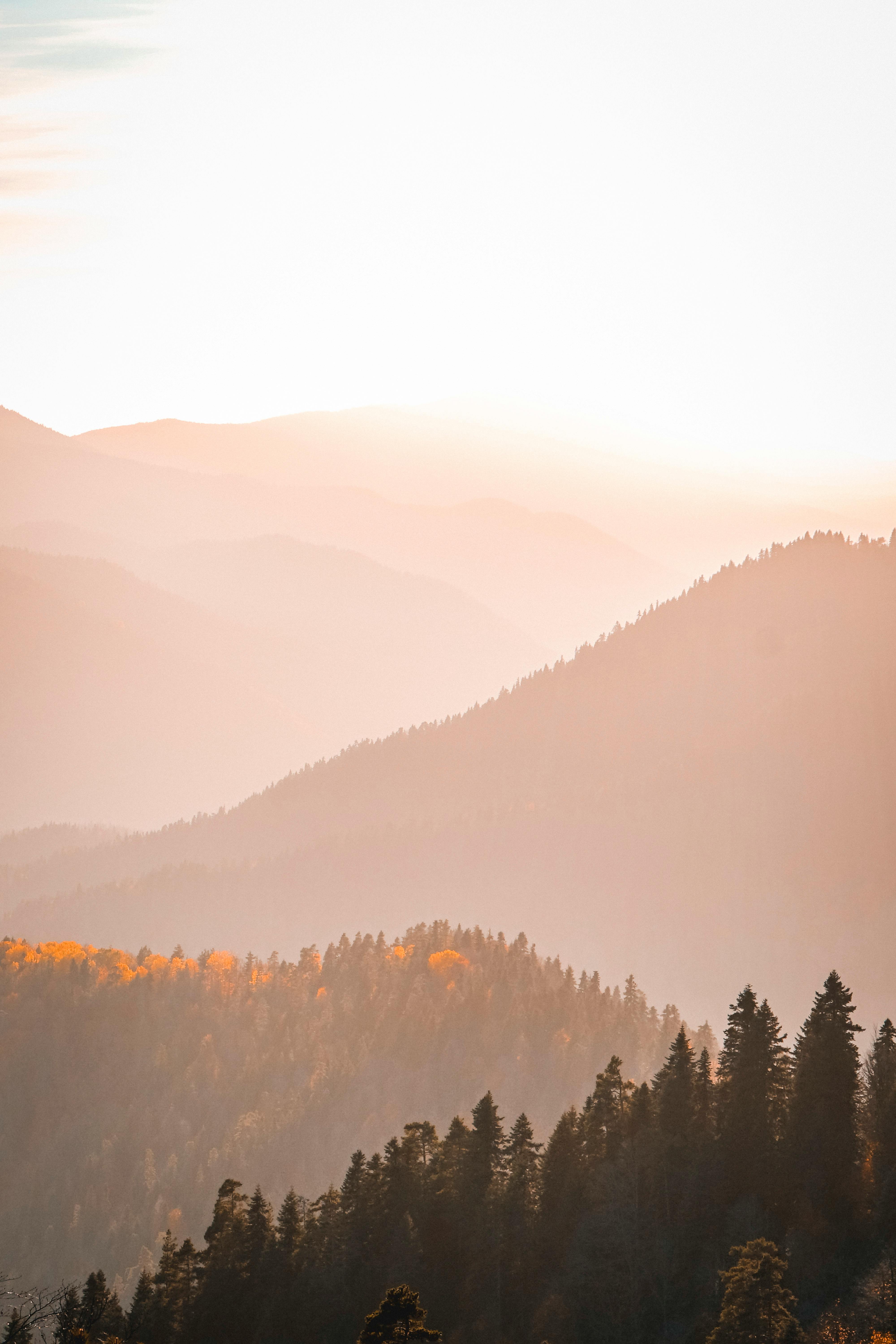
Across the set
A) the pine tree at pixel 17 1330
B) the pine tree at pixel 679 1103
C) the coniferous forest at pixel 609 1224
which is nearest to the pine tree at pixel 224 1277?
the coniferous forest at pixel 609 1224

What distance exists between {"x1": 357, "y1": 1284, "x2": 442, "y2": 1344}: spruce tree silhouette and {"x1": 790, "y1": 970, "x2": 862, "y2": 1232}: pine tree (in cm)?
3244

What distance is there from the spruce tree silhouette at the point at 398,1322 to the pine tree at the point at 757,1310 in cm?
1780

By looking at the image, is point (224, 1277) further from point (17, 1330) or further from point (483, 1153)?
point (17, 1330)

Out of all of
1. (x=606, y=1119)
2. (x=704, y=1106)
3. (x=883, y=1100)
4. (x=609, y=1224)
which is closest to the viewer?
(x=883, y=1100)

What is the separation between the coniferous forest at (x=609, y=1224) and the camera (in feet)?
290

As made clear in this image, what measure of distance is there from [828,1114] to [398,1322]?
39.1m

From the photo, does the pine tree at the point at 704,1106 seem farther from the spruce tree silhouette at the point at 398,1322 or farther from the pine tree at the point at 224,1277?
the pine tree at the point at 224,1277

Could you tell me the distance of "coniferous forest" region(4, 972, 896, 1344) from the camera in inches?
3474

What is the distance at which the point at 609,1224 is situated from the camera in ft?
321

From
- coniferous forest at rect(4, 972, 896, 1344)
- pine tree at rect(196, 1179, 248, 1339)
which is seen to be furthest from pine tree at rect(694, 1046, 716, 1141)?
pine tree at rect(196, 1179, 248, 1339)

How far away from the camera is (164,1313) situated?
106 m

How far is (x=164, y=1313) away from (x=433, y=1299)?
23.2m

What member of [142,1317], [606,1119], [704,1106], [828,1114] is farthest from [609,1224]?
[142,1317]

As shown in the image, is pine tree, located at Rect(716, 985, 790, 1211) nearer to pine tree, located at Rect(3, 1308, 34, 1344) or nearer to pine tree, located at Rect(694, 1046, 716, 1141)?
pine tree, located at Rect(694, 1046, 716, 1141)
